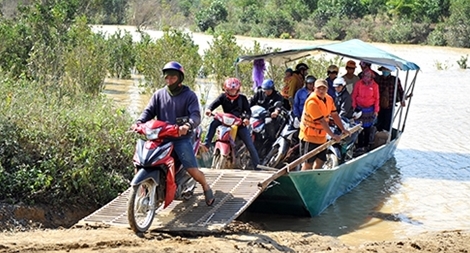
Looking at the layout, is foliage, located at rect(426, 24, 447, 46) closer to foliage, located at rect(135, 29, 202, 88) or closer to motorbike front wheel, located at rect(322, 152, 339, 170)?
foliage, located at rect(135, 29, 202, 88)

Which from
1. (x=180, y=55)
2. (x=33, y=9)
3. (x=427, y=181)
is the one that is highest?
(x=33, y=9)

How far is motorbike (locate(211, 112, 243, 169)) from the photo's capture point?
28.6 feet

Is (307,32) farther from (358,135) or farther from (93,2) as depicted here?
(358,135)

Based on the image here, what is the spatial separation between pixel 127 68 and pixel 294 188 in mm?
14416

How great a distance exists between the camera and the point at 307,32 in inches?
1826

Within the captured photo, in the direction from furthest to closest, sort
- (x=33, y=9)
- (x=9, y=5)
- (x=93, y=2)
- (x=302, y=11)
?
(x=302, y=11) → (x=9, y=5) → (x=93, y=2) → (x=33, y=9)

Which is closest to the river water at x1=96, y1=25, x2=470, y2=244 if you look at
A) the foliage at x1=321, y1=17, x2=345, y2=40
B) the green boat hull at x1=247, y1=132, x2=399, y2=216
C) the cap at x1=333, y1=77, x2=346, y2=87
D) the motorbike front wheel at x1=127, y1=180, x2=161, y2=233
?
the green boat hull at x1=247, y1=132, x2=399, y2=216

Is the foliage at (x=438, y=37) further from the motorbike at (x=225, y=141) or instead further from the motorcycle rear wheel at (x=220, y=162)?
the motorcycle rear wheel at (x=220, y=162)

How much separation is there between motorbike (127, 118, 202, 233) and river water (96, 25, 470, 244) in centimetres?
203

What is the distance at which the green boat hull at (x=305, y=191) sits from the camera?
8.29m

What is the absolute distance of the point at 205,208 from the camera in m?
7.52

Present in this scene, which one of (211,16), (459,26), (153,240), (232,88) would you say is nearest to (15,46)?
(232,88)

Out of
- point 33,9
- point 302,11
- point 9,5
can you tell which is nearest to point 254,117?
point 33,9

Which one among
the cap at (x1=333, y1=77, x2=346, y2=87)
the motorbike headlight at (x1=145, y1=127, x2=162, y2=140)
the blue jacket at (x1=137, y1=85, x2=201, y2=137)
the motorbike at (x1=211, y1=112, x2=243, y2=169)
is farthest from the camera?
the cap at (x1=333, y1=77, x2=346, y2=87)
